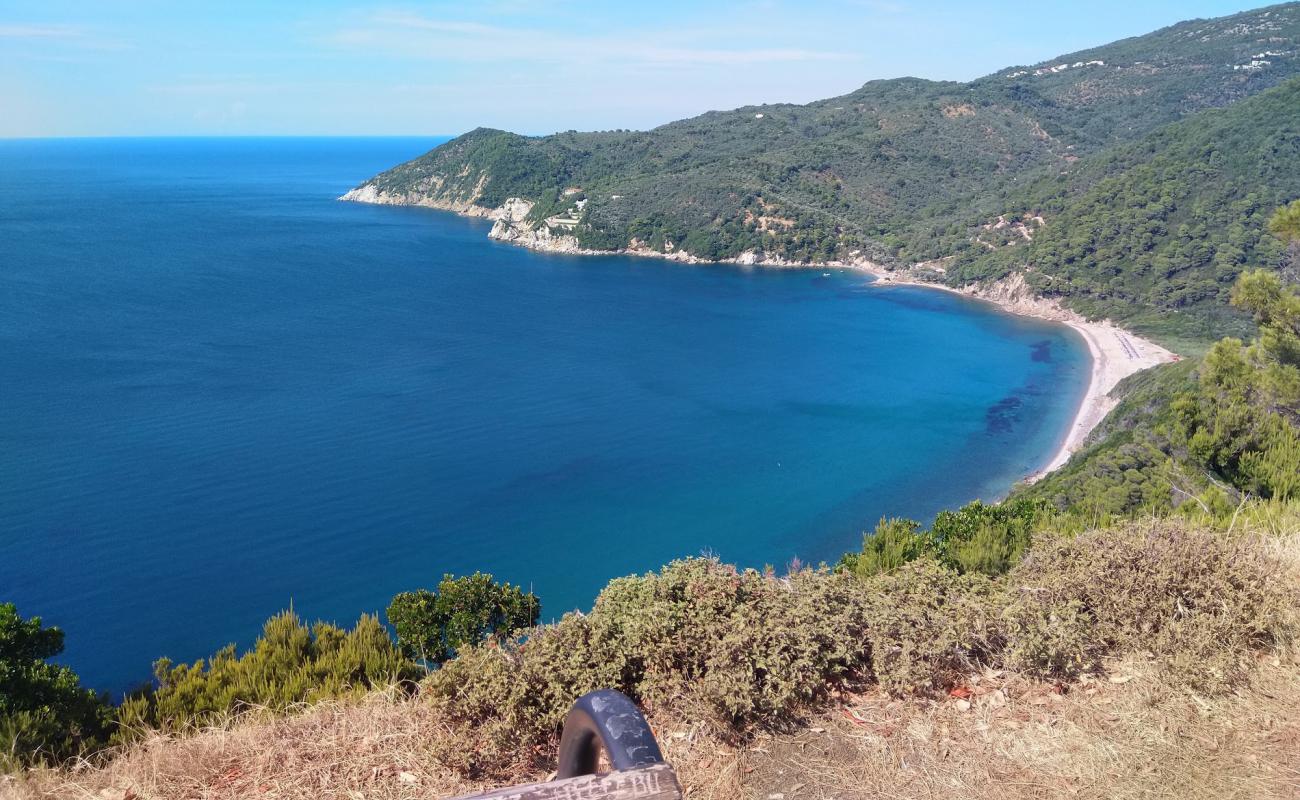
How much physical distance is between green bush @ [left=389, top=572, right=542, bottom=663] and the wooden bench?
29.9ft

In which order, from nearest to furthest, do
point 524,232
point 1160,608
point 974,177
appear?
point 1160,608, point 524,232, point 974,177

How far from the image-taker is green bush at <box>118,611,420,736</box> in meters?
5.98

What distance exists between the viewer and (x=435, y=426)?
120 ft

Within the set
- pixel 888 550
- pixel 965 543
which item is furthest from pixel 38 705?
pixel 965 543

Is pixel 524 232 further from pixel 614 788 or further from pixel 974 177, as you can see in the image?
pixel 614 788

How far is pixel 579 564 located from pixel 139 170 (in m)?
184

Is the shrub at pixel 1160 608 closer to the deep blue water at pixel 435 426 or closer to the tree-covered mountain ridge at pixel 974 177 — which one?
the deep blue water at pixel 435 426

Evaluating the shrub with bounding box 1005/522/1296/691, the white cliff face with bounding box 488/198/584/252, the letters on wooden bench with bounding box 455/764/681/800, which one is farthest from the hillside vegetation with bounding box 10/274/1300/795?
the white cliff face with bounding box 488/198/584/252

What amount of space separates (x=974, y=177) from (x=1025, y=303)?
36.5m

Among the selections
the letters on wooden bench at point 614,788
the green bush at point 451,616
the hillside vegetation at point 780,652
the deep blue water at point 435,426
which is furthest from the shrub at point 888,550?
the deep blue water at point 435,426

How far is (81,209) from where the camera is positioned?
3821 inches

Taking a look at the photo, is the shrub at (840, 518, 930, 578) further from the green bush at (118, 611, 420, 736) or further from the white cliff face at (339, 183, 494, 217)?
the white cliff face at (339, 183, 494, 217)

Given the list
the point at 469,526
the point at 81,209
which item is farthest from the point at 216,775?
the point at 81,209

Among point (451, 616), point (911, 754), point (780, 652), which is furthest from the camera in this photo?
point (451, 616)
